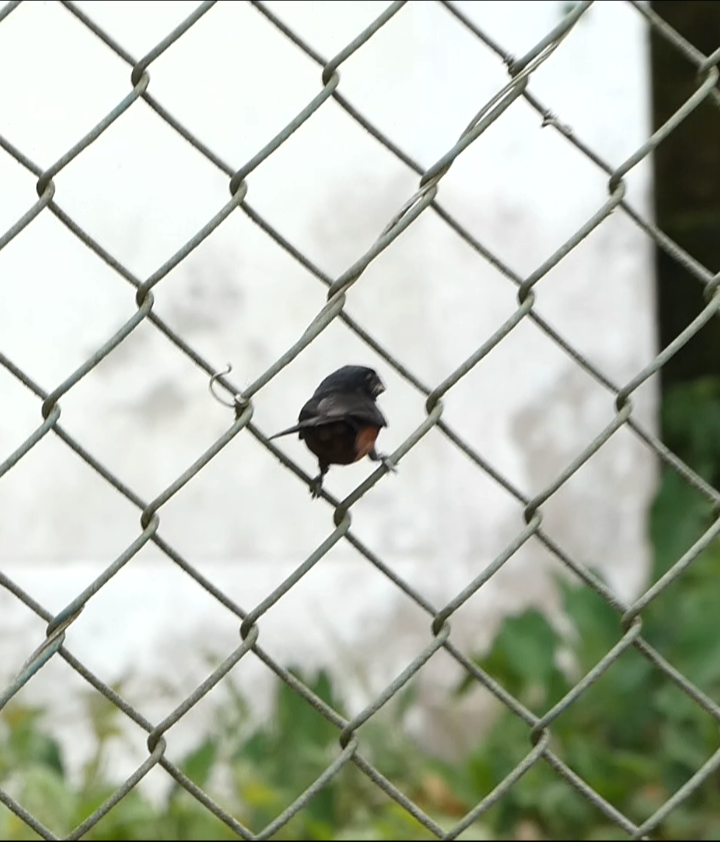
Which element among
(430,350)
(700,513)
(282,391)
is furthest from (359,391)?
(700,513)

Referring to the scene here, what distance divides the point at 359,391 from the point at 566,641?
69.3 inches

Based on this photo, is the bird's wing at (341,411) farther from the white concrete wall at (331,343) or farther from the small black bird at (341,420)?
the white concrete wall at (331,343)

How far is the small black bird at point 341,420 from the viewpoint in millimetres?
1068

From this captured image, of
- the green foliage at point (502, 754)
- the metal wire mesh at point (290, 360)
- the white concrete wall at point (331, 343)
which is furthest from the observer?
the green foliage at point (502, 754)

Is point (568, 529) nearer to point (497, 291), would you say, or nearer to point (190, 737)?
point (497, 291)

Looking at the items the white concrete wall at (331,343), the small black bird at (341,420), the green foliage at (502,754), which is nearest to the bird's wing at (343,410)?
the small black bird at (341,420)

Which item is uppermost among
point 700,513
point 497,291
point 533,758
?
point 497,291

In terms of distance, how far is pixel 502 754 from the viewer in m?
2.51

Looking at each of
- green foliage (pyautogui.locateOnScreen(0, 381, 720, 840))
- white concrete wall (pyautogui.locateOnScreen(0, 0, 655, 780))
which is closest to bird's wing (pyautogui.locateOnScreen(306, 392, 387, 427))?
white concrete wall (pyautogui.locateOnScreen(0, 0, 655, 780))

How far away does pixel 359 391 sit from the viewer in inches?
43.6

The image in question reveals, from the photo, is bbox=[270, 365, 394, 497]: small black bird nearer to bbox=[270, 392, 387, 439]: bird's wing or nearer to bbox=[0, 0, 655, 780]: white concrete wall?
bbox=[270, 392, 387, 439]: bird's wing

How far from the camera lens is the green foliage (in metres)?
2.25

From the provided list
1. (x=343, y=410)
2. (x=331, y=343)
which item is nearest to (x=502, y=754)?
(x=331, y=343)

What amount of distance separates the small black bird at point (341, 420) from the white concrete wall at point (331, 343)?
27 cm
